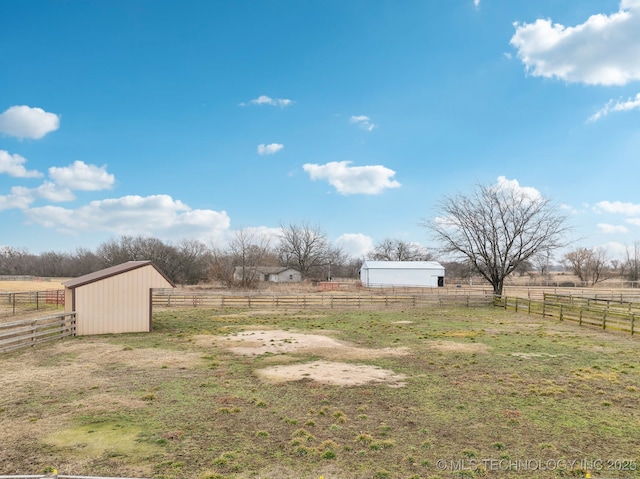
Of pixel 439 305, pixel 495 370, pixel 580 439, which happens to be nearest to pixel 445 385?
pixel 495 370

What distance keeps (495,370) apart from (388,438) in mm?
5650

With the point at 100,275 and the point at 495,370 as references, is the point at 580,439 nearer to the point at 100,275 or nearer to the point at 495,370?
the point at 495,370

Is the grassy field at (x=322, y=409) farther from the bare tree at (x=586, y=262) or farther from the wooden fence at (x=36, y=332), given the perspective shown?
the bare tree at (x=586, y=262)

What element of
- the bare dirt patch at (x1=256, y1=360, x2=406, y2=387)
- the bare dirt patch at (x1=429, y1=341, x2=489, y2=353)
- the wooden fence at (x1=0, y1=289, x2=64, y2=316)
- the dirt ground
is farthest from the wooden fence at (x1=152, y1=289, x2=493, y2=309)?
the bare dirt patch at (x1=256, y1=360, x2=406, y2=387)

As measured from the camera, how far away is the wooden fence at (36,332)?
511 inches

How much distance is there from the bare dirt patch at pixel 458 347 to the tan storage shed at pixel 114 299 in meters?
11.6

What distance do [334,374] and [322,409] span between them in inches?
108

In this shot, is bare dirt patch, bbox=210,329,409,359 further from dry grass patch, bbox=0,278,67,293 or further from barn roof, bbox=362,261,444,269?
dry grass patch, bbox=0,278,67,293

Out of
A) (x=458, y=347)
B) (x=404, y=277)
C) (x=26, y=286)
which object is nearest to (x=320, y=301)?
(x=458, y=347)

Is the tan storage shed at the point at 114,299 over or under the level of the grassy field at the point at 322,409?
over

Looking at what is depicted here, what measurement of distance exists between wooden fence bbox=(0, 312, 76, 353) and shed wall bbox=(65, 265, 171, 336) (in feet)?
1.53

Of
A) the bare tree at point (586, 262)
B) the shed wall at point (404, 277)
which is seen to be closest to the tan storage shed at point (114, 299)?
the shed wall at point (404, 277)

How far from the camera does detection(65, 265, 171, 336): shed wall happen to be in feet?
54.5

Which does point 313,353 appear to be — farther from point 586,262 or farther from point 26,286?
point 586,262
